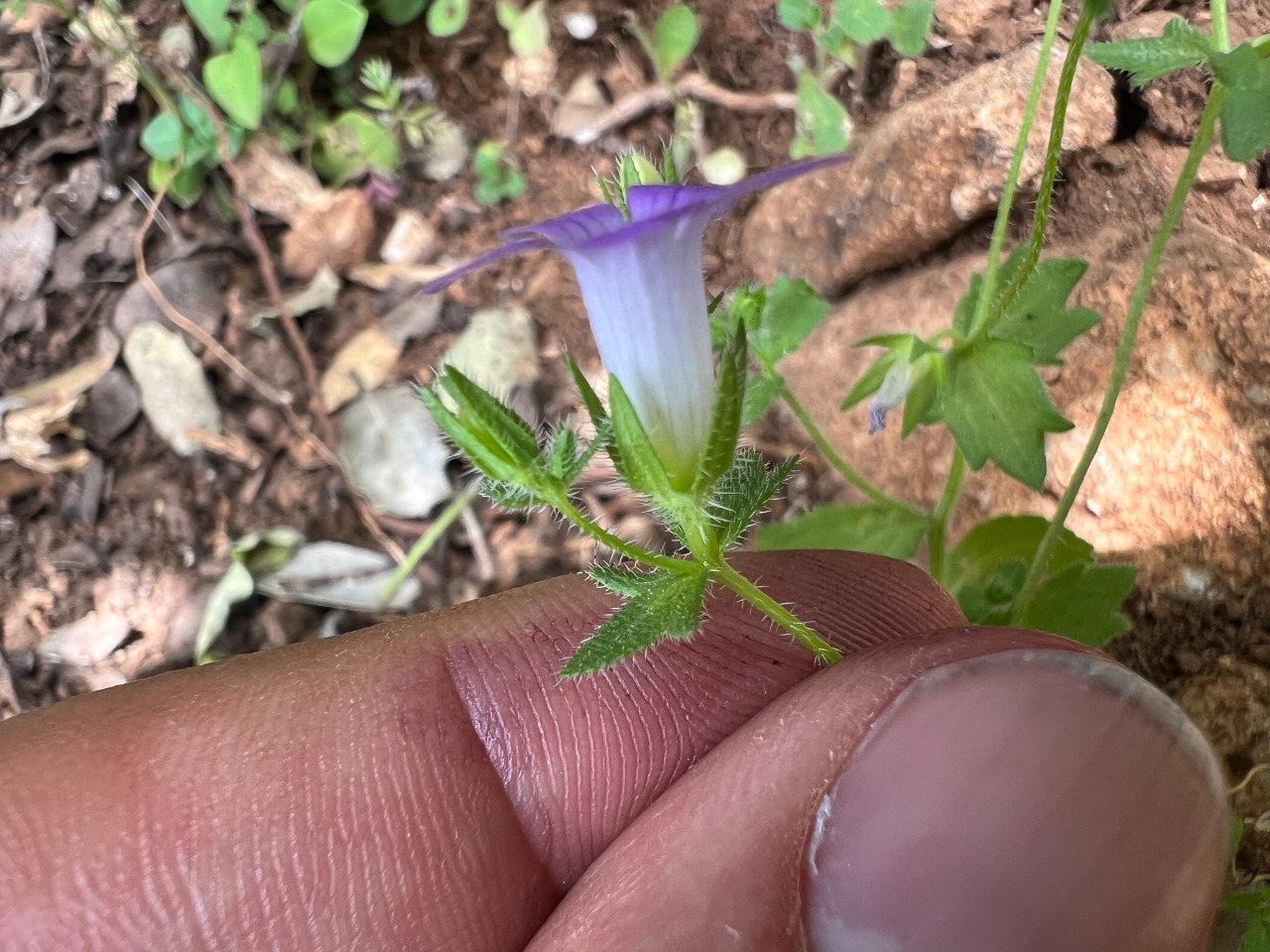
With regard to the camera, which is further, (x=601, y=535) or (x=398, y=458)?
(x=398, y=458)

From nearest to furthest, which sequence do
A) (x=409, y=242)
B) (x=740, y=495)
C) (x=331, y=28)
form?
(x=740, y=495)
(x=331, y=28)
(x=409, y=242)

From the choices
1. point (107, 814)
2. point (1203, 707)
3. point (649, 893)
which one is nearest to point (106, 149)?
point (107, 814)

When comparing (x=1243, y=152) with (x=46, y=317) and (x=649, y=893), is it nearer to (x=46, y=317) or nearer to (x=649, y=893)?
(x=649, y=893)

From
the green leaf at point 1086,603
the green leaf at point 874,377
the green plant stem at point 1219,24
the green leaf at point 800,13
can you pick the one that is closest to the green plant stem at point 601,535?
the green leaf at point 874,377

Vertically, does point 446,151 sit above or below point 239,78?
below

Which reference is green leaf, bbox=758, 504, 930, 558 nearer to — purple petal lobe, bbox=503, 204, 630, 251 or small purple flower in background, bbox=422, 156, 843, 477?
small purple flower in background, bbox=422, 156, 843, 477

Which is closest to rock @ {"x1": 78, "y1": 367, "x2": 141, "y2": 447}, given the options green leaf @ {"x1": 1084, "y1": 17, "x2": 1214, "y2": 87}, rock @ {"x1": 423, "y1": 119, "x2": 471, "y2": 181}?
rock @ {"x1": 423, "y1": 119, "x2": 471, "y2": 181}

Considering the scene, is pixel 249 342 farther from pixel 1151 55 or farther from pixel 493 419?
pixel 1151 55

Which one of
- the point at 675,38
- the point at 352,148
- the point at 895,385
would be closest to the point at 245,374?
the point at 352,148
